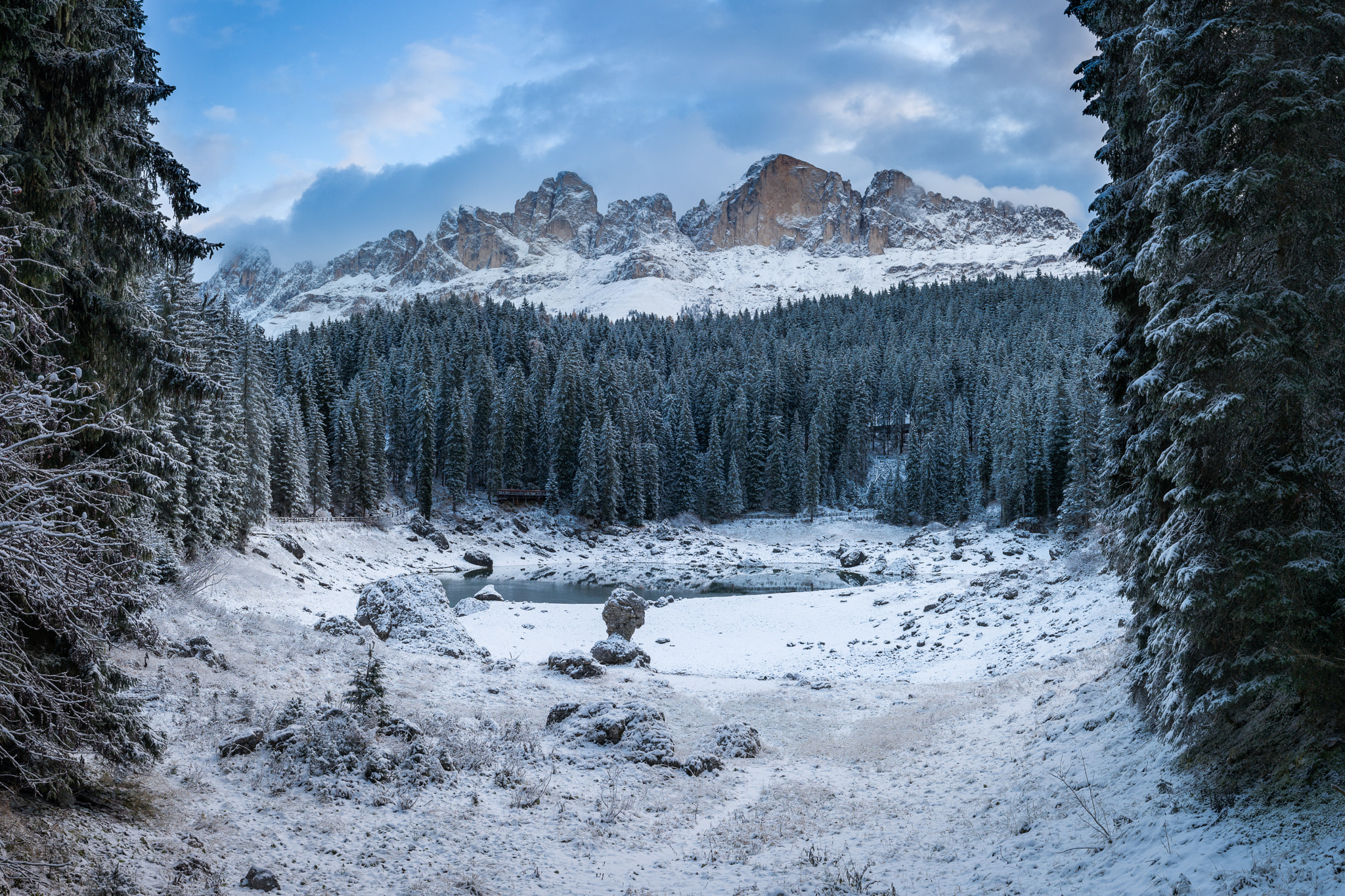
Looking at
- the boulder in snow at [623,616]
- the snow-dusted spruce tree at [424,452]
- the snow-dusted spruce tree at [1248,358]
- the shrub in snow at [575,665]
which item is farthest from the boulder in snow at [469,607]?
the snow-dusted spruce tree at [424,452]

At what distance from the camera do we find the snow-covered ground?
725cm

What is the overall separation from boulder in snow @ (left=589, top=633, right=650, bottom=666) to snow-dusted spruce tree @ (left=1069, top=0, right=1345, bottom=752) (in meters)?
15.5

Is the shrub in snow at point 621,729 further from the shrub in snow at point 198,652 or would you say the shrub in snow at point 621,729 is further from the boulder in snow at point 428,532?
the boulder in snow at point 428,532

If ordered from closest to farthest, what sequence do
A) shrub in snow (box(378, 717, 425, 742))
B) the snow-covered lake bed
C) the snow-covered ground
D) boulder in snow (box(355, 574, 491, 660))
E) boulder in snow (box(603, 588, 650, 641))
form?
the snow-covered ground, shrub in snow (box(378, 717, 425, 742)), boulder in snow (box(355, 574, 491, 660)), boulder in snow (box(603, 588, 650, 641)), the snow-covered lake bed

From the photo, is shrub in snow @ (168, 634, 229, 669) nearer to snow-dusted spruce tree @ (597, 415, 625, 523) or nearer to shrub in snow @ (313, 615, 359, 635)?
shrub in snow @ (313, 615, 359, 635)

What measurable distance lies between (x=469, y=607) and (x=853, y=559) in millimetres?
33240

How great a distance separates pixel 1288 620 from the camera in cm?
709

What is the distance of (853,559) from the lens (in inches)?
2219

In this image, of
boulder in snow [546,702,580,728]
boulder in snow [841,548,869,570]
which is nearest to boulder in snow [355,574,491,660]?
boulder in snow [546,702,580,728]

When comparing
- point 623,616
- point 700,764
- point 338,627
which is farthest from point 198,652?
point 623,616

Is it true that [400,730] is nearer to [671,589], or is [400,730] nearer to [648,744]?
[648,744]

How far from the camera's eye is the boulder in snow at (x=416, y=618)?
71.4ft

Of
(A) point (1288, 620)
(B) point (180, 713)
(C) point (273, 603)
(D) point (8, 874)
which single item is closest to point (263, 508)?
(C) point (273, 603)

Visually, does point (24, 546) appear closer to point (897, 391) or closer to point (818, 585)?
point (818, 585)
